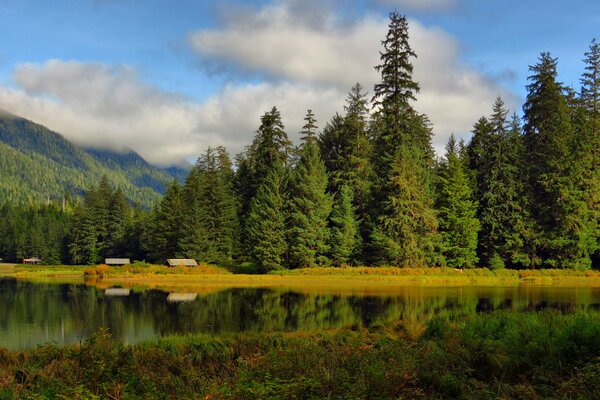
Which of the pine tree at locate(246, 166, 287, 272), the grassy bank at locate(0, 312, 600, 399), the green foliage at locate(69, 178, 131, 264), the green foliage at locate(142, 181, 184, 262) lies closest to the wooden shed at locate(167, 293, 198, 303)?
the pine tree at locate(246, 166, 287, 272)

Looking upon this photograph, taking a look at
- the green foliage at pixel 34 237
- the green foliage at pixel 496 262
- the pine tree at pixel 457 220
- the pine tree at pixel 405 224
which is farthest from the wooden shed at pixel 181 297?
the green foliage at pixel 34 237

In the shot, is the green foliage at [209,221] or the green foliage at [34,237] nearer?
the green foliage at [209,221]

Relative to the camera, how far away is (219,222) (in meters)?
70.2

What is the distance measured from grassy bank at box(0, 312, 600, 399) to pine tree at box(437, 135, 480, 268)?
45.6m

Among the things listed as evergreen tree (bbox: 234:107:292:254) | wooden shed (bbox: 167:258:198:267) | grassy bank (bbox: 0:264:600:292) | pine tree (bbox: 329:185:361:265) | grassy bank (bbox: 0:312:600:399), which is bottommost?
grassy bank (bbox: 0:264:600:292)

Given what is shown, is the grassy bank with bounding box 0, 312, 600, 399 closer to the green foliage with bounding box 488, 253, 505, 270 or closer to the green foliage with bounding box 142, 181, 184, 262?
the green foliage with bounding box 488, 253, 505, 270

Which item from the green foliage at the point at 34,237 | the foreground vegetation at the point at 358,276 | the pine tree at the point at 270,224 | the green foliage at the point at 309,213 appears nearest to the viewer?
the foreground vegetation at the point at 358,276

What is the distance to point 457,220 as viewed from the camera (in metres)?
57.8

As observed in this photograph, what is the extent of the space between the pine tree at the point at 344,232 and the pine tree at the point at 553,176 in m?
19.9

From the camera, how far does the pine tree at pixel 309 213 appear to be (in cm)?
5694

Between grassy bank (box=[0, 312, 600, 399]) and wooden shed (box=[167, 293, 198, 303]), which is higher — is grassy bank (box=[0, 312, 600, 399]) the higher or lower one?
the higher one

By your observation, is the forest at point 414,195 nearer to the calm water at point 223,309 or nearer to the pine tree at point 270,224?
the pine tree at point 270,224

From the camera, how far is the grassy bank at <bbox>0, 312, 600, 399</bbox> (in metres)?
7.68

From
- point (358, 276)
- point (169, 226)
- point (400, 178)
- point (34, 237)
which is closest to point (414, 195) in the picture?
point (400, 178)
